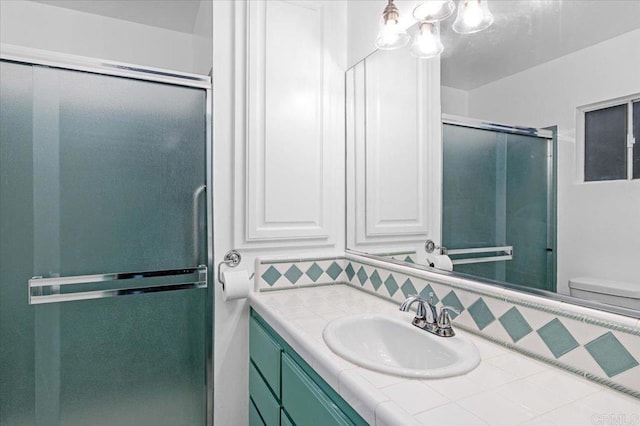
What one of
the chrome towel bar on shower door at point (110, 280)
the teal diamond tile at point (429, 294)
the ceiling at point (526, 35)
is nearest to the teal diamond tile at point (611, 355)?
the teal diamond tile at point (429, 294)

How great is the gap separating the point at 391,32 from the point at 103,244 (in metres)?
1.47

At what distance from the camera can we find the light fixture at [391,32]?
1409 millimetres

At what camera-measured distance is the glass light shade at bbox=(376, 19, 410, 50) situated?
4.70 ft

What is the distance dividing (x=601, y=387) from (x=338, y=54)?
66.8 inches

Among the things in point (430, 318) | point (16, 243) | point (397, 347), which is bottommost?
point (397, 347)

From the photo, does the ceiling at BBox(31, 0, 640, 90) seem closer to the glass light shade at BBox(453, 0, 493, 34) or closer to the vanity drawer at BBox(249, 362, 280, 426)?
the glass light shade at BBox(453, 0, 493, 34)

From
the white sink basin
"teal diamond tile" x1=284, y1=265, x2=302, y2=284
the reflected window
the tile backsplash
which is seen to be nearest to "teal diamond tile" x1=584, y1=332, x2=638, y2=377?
the tile backsplash

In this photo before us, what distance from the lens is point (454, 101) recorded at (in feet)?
4.07

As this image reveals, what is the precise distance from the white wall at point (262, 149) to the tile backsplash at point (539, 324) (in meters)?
0.53

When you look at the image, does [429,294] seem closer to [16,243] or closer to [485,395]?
[485,395]

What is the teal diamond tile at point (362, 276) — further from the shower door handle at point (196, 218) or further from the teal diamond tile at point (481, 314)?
the shower door handle at point (196, 218)

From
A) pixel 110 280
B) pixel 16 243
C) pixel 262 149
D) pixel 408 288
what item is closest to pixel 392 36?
pixel 262 149

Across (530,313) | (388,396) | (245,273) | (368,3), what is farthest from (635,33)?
(245,273)

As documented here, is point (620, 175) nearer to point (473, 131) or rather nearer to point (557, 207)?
point (557, 207)
